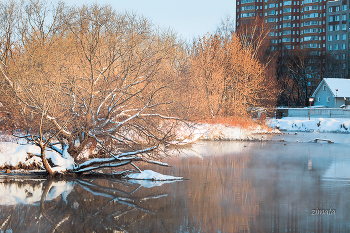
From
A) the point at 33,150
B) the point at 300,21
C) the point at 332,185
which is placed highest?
the point at 300,21

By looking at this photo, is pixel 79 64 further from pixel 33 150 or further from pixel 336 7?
pixel 336 7

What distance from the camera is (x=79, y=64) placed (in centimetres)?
1447

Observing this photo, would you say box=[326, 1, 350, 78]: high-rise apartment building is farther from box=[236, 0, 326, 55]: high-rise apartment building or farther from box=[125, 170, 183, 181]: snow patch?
box=[125, 170, 183, 181]: snow patch

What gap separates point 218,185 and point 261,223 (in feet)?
13.0

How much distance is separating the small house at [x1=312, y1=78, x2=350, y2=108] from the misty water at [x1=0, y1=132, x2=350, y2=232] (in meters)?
46.1

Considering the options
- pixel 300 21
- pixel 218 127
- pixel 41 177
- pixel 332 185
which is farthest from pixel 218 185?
pixel 300 21

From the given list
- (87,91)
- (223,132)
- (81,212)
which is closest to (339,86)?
(223,132)

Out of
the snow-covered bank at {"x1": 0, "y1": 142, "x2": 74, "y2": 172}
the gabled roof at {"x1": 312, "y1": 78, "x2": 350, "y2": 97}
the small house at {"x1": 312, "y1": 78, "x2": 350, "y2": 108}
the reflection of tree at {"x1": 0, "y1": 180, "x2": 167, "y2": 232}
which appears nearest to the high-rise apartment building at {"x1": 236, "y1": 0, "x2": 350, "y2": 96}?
the small house at {"x1": 312, "y1": 78, "x2": 350, "y2": 108}

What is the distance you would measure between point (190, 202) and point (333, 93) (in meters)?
53.5

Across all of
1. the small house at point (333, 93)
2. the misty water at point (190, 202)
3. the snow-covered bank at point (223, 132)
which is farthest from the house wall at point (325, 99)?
the misty water at point (190, 202)

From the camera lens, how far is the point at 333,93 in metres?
57.2

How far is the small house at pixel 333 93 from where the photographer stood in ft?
188

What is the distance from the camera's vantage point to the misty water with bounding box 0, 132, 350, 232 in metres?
7.82

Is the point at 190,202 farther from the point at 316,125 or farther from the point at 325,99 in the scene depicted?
the point at 325,99
